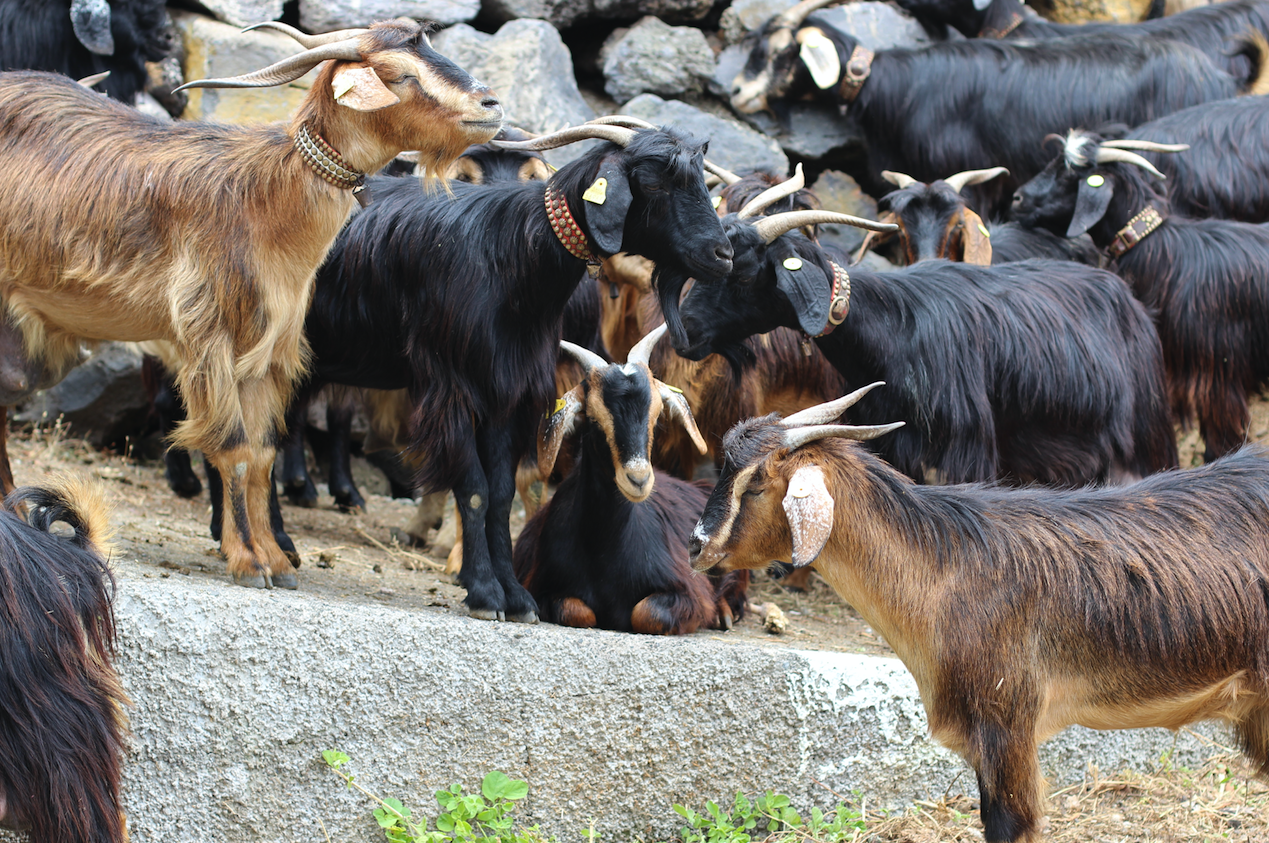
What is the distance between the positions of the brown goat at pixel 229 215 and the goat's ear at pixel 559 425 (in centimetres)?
100

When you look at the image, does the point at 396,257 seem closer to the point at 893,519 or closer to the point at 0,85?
the point at 0,85

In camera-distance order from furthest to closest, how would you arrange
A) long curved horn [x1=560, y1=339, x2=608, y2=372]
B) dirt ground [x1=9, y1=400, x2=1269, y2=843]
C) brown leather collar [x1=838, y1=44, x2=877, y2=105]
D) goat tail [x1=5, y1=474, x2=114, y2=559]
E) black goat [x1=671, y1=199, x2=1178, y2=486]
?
brown leather collar [x1=838, y1=44, x2=877, y2=105] → black goat [x1=671, y1=199, x2=1178, y2=486] → long curved horn [x1=560, y1=339, x2=608, y2=372] → dirt ground [x1=9, y1=400, x2=1269, y2=843] → goat tail [x1=5, y1=474, x2=114, y2=559]

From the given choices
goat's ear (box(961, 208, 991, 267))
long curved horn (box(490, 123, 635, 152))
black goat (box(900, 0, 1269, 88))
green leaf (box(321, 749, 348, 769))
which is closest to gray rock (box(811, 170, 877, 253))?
black goat (box(900, 0, 1269, 88))

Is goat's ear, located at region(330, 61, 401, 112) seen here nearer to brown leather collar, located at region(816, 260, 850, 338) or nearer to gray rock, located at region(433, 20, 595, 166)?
brown leather collar, located at region(816, 260, 850, 338)

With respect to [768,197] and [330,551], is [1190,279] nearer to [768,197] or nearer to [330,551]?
[768,197]

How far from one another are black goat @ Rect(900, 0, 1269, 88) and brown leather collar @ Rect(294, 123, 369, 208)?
5912 mm

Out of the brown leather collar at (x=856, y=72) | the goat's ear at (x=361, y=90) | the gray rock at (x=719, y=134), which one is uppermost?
the goat's ear at (x=361, y=90)

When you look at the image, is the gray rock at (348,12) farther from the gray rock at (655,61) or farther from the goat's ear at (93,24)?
the goat's ear at (93,24)

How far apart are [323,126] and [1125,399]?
3.62 metres

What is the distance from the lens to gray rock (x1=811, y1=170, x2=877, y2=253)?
822 centimetres

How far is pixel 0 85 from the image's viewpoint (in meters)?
4.53

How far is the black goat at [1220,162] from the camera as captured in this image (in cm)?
715

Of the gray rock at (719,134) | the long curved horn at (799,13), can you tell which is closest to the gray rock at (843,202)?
the gray rock at (719,134)

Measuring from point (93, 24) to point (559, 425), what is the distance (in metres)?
3.65
